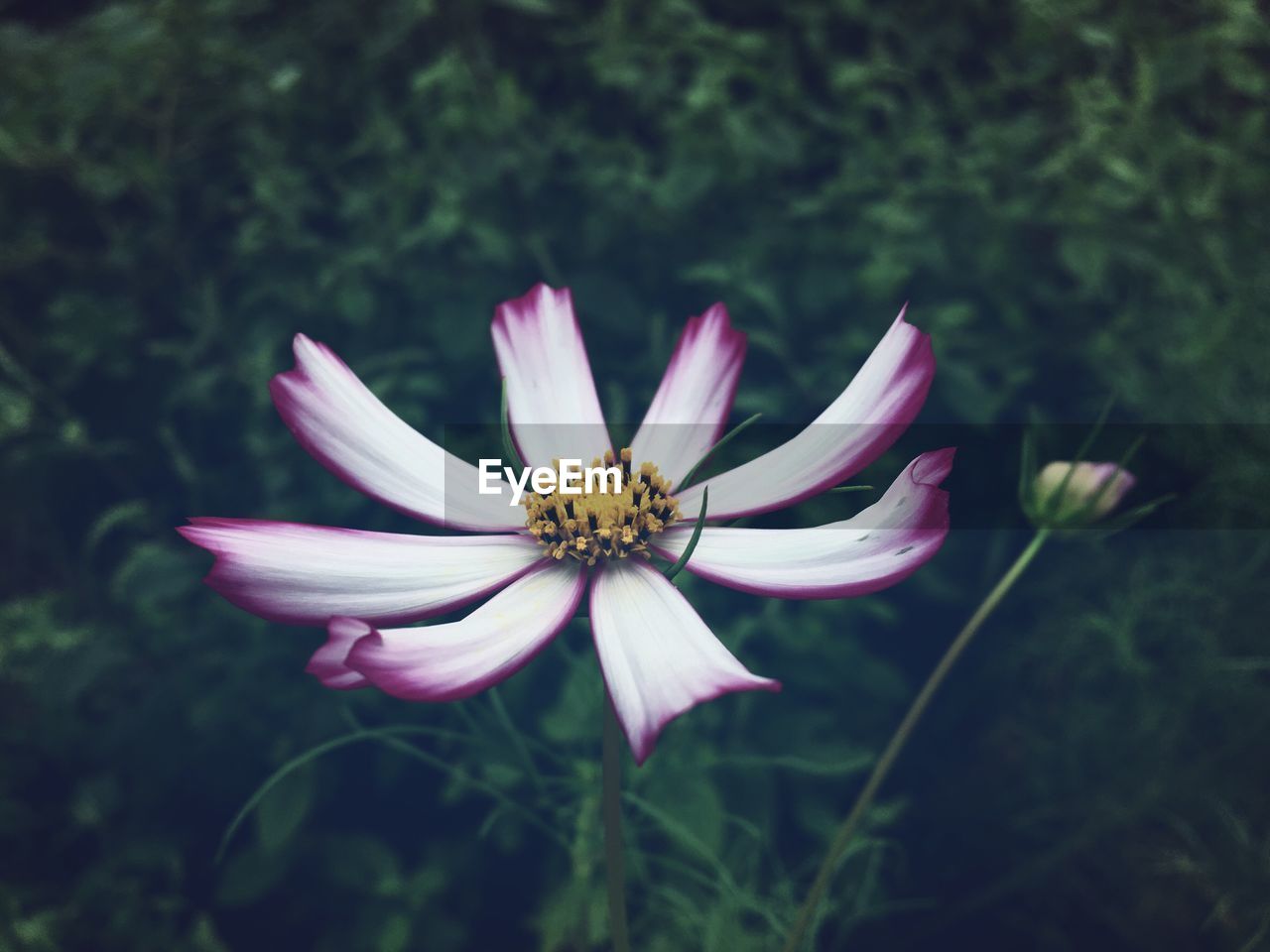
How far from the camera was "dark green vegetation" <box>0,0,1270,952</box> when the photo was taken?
0.85 meters

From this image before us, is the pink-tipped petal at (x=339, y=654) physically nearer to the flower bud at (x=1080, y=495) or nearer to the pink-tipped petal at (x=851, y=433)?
the pink-tipped petal at (x=851, y=433)

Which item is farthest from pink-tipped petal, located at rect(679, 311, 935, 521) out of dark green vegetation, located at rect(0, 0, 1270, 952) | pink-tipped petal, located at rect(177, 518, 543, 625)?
dark green vegetation, located at rect(0, 0, 1270, 952)

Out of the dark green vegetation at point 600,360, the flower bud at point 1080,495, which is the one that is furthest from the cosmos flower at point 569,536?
the dark green vegetation at point 600,360

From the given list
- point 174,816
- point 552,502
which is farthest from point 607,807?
point 174,816

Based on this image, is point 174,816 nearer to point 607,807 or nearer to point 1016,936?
point 607,807

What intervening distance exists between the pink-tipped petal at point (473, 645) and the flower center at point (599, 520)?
0.05ft

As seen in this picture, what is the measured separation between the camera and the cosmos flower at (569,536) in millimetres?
345

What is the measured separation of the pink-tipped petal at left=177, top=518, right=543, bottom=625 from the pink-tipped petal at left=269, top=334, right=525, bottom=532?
2cm

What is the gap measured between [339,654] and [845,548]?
197mm

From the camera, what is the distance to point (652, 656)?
1.17 ft

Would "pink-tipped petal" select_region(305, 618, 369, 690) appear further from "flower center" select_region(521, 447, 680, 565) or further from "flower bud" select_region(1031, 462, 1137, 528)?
"flower bud" select_region(1031, 462, 1137, 528)

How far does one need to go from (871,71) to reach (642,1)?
24 cm
